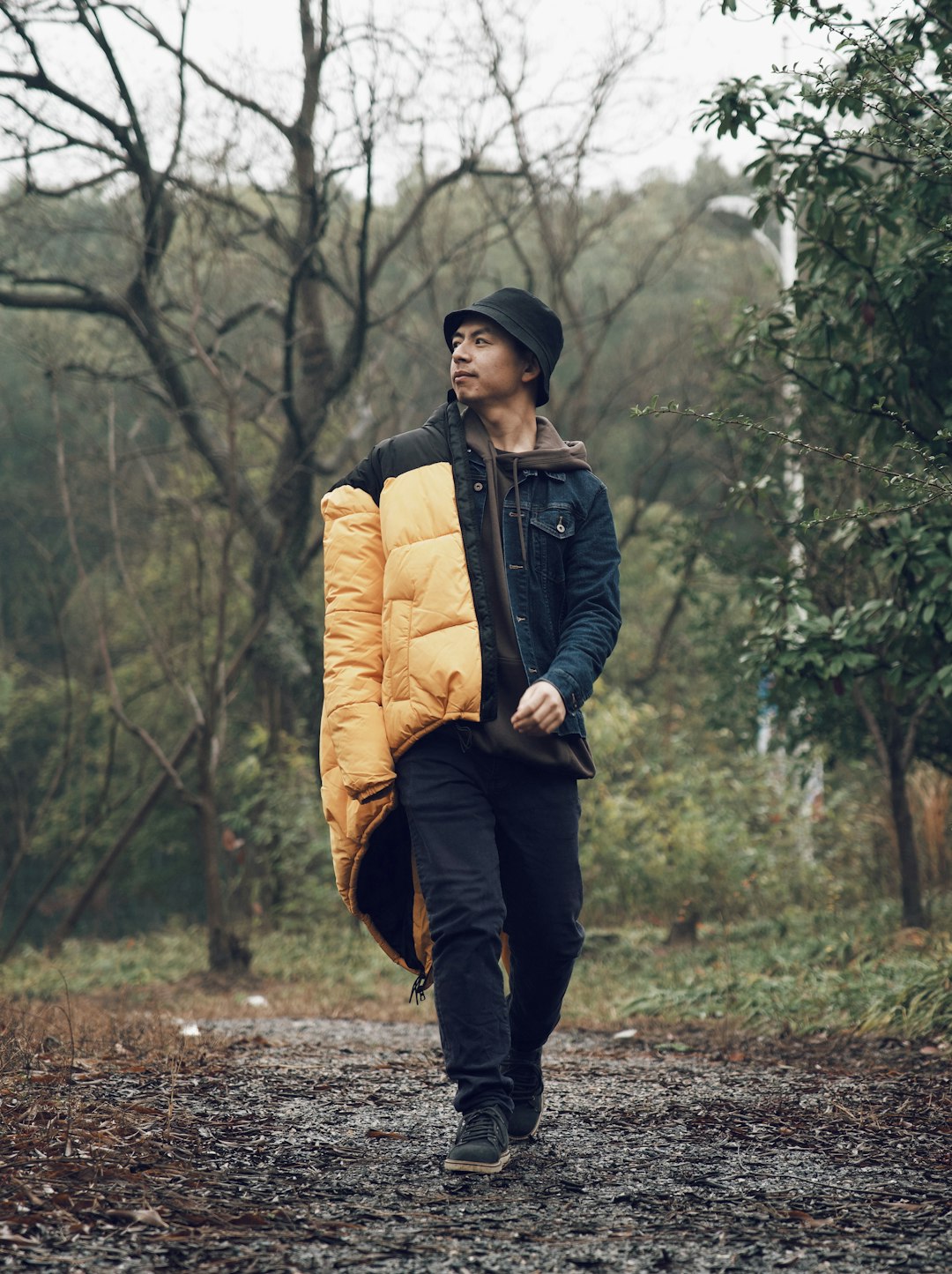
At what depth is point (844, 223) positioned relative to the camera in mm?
5730

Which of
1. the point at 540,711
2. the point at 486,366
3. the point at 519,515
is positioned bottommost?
the point at 540,711

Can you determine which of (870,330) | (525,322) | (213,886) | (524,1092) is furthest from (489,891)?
(213,886)

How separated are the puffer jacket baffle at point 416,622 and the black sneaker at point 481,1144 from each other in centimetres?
51

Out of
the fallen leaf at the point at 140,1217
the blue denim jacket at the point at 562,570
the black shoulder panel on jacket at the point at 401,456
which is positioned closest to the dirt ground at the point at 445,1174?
Answer: the fallen leaf at the point at 140,1217

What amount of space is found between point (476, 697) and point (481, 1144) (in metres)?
0.97

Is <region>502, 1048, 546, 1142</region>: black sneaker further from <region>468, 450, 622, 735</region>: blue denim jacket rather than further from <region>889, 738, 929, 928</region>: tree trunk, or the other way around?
<region>889, 738, 929, 928</region>: tree trunk

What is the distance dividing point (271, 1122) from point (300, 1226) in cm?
102

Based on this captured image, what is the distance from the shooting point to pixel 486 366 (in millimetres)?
3410

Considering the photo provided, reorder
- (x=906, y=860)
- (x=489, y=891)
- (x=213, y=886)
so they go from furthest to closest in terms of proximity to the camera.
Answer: (x=213, y=886) → (x=906, y=860) → (x=489, y=891)

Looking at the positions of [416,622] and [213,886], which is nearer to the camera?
[416,622]

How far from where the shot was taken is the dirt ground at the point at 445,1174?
2.20m

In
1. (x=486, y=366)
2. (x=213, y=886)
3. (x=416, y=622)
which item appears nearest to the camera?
(x=416, y=622)

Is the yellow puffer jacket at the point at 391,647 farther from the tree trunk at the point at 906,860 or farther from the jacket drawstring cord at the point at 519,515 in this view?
the tree trunk at the point at 906,860

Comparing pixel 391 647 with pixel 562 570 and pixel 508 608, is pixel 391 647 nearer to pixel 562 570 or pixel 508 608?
pixel 508 608
